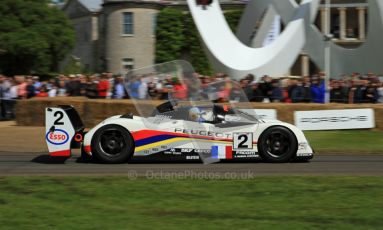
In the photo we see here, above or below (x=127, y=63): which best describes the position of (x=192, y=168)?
below

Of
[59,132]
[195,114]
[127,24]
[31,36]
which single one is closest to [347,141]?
[195,114]

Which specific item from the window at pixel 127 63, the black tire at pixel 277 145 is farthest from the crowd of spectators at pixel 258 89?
the window at pixel 127 63

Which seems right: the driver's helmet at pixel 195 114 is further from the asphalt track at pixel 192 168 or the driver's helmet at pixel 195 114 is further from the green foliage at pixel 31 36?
the green foliage at pixel 31 36

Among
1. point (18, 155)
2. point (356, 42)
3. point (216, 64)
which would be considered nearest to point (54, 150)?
point (18, 155)

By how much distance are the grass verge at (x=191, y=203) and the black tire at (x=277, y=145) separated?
2035 mm

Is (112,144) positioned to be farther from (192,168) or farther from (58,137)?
(192,168)

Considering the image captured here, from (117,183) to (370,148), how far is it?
7.42 meters

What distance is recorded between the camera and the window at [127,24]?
56812 mm

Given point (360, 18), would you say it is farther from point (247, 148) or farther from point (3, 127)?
point (247, 148)

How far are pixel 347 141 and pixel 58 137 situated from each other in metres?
7.37

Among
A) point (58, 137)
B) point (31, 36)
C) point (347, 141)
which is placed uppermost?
point (31, 36)

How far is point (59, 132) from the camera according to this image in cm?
1285

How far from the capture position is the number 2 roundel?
41.3 feet

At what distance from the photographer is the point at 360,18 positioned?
63.7 metres
